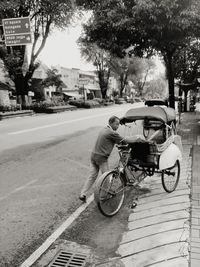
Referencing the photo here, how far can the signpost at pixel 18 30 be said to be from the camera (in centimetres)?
1588

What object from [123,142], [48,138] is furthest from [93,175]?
[48,138]

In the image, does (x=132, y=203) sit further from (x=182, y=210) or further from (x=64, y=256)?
(x=64, y=256)

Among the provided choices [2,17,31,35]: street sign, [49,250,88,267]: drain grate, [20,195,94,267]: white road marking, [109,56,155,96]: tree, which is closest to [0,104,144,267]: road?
[20,195,94,267]: white road marking

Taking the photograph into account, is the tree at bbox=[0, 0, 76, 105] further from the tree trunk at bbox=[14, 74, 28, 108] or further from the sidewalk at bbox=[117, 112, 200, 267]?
the sidewalk at bbox=[117, 112, 200, 267]

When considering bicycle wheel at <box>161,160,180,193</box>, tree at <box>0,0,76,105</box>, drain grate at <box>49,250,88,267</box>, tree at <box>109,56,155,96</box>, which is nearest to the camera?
drain grate at <box>49,250,88,267</box>

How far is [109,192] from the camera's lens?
18.0 feet

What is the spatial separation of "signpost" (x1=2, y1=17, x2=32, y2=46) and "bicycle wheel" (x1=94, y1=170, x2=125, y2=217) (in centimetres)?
1262

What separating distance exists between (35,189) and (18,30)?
11660mm

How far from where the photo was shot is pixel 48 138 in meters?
14.2

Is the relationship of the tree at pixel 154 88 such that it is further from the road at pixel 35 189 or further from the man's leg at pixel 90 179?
the man's leg at pixel 90 179

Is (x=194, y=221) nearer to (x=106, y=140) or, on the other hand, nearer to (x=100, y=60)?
(x=106, y=140)

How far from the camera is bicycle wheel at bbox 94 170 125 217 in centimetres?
522

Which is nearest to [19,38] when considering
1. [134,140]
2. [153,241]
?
[134,140]

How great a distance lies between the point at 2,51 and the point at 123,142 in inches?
1048
